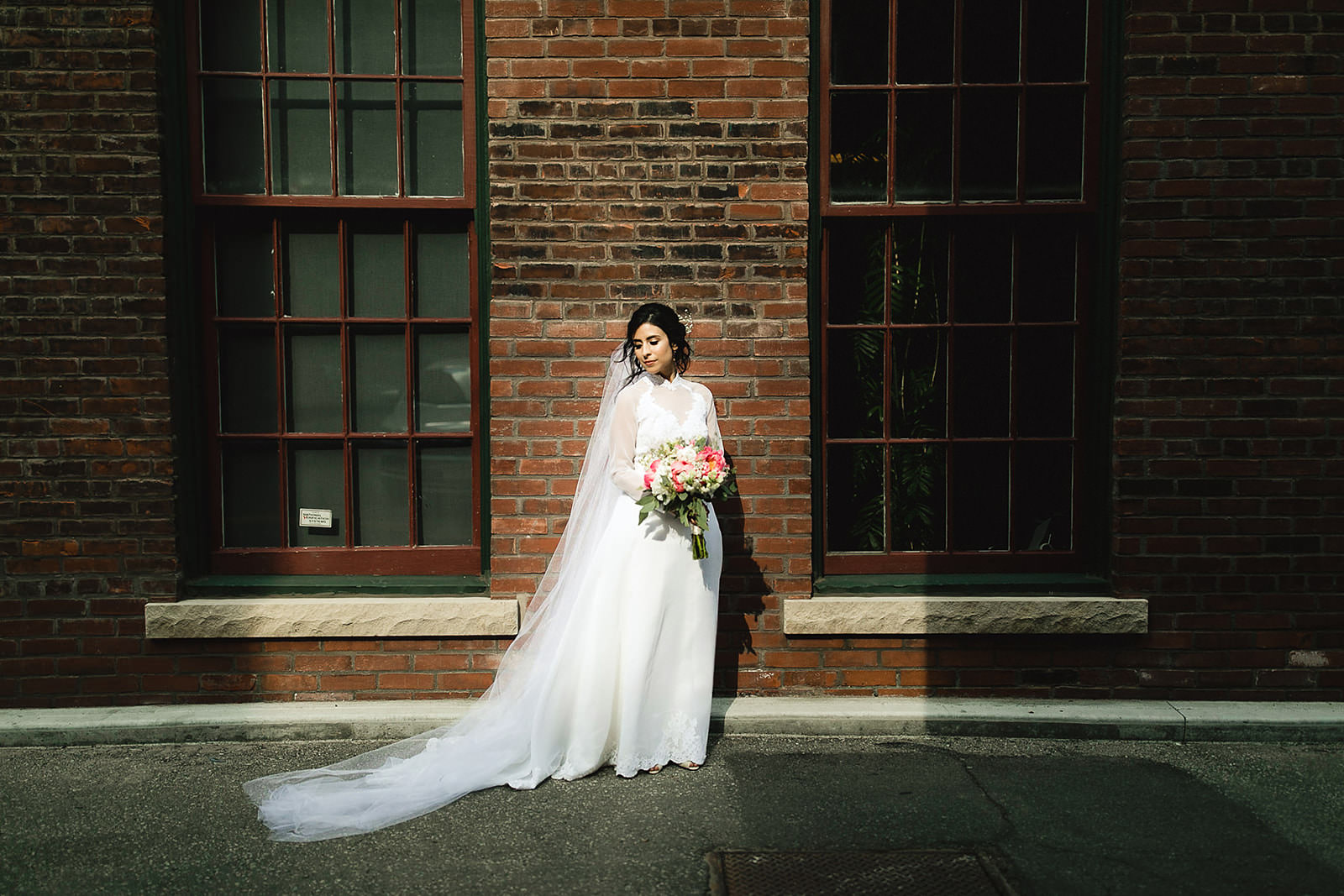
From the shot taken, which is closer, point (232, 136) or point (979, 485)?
point (232, 136)

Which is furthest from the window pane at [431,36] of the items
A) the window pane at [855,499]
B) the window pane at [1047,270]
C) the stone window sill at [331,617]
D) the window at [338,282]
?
the window pane at [1047,270]

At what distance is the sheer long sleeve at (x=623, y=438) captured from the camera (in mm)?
4355

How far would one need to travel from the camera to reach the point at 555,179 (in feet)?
16.0

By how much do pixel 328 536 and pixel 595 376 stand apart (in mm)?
1675

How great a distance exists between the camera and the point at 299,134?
16.5 ft

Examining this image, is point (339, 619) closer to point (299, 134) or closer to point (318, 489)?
point (318, 489)

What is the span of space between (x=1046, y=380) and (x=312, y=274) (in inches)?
152

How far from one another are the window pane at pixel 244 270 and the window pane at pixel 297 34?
0.84m

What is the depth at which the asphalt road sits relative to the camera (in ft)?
11.3

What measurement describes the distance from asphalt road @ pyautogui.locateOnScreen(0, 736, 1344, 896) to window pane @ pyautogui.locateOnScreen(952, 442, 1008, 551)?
1.15m

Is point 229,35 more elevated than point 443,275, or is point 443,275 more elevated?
point 229,35

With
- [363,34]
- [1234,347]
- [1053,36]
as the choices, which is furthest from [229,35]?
[1234,347]

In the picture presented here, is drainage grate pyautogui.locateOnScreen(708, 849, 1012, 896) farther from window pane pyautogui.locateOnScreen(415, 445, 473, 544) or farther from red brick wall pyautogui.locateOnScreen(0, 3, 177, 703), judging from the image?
red brick wall pyautogui.locateOnScreen(0, 3, 177, 703)

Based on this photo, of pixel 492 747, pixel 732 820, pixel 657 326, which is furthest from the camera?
pixel 657 326
